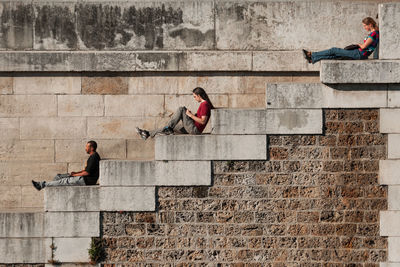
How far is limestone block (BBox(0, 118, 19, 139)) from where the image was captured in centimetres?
1172

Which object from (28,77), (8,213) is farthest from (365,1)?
(8,213)

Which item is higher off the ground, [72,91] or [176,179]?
[72,91]

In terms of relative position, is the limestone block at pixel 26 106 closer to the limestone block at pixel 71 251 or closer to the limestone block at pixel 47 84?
the limestone block at pixel 47 84

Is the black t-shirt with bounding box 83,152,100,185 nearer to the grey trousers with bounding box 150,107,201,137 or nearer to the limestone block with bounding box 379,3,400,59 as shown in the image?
the grey trousers with bounding box 150,107,201,137

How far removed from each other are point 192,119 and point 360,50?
2786mm

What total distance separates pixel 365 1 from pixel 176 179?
4.51 m

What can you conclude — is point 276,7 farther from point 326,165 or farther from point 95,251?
point 95,251

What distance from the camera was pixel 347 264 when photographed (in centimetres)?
1064

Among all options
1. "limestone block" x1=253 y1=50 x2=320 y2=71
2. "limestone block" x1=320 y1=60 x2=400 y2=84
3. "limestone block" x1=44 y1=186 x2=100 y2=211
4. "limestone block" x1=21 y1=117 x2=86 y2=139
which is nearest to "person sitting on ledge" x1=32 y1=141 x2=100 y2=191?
"limestone block" x1=44 y1=186 x2=100 y2=211

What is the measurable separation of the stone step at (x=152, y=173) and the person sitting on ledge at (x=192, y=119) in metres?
0.56

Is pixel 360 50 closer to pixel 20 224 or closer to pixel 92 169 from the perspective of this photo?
pixel 92 169

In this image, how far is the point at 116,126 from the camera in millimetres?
11773

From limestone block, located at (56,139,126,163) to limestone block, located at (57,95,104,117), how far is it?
466 millimetres

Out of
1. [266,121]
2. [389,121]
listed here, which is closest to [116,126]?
[266,121]
